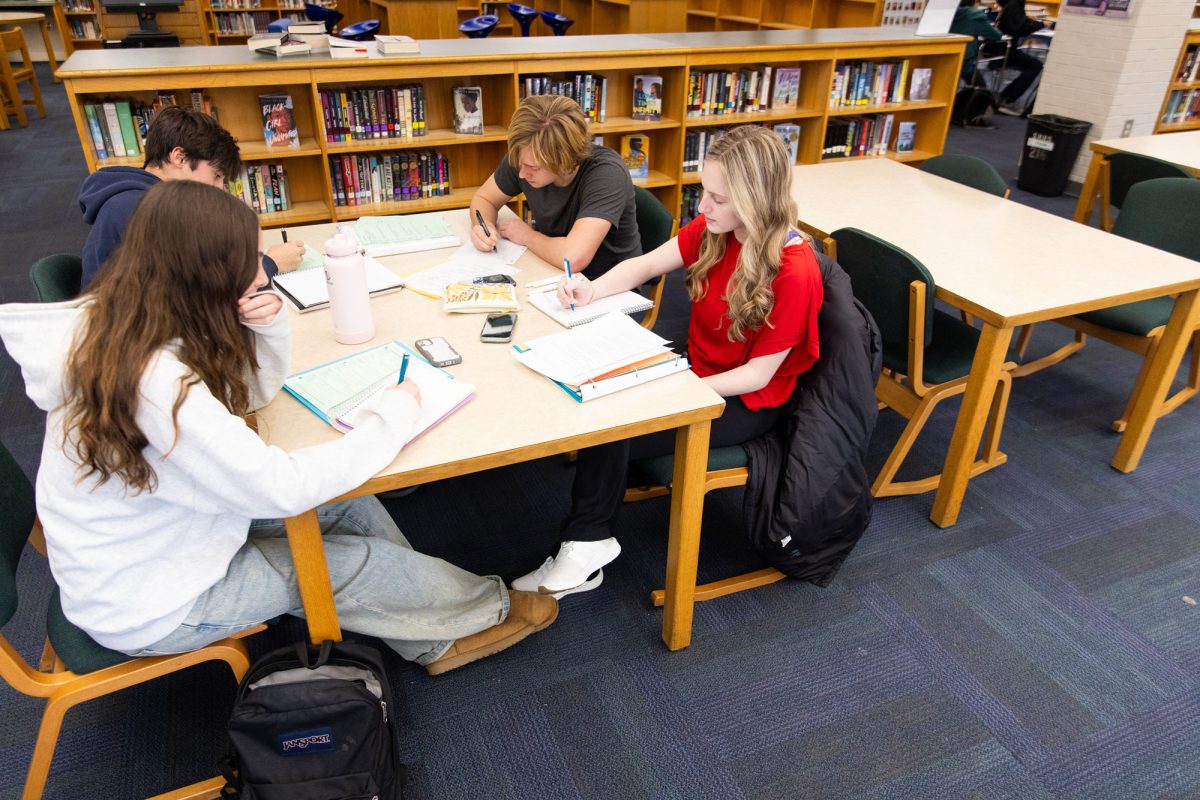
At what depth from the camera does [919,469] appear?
2553 mm

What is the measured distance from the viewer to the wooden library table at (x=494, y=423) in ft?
4.36

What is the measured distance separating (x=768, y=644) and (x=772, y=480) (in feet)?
1.38

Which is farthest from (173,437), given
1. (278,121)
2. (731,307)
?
(278,121)

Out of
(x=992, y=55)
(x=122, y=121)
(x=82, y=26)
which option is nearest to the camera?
(x=122, y=121)

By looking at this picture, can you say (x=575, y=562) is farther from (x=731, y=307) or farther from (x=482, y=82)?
(x=482, y=82)

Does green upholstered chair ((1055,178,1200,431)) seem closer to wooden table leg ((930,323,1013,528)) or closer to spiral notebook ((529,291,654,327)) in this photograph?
wooden table leg ((930,323,1013,528))

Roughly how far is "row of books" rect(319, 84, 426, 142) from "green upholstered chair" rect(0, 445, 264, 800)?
2.40 meters

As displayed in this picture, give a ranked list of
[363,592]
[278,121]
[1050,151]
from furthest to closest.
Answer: [1050,151], [278,121], [363,592]

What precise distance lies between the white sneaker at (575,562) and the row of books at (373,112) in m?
2.39

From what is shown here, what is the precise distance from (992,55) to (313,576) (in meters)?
7.80

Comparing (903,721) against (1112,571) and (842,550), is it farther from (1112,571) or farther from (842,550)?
(1112,571)

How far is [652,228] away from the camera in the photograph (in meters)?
2.43

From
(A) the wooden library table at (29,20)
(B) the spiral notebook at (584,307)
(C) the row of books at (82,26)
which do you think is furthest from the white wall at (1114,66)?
(C) the row of books at (82,26)

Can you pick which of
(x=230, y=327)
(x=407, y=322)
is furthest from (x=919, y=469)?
(x=230, y=327)
